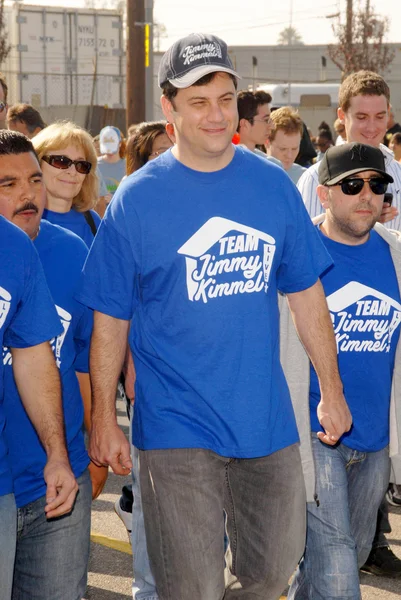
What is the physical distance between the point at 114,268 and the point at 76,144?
2050mm

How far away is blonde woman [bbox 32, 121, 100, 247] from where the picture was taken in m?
5.60

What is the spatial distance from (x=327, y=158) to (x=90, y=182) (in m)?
1.61

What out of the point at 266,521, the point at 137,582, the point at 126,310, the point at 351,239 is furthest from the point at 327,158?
the point at 137,582

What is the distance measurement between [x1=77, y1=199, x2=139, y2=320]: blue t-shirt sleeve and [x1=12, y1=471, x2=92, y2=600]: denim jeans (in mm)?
728

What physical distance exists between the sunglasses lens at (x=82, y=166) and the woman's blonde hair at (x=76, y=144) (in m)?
0.06

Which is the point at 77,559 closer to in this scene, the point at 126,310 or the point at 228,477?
the point at 228,477

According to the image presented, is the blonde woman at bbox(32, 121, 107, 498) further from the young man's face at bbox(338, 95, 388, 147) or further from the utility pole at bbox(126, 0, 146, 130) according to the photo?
the utility pole at bbox(126, 0, 146, 130)

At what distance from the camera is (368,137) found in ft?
20.6

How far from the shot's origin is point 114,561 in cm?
584

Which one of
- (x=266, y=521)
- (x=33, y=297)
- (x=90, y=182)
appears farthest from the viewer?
(x=90, y=182)

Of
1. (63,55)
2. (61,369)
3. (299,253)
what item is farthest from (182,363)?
(63,55)

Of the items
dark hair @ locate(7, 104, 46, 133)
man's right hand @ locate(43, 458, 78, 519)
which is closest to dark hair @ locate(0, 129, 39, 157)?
man's right hand @ locate(43, 458, 78, 519)

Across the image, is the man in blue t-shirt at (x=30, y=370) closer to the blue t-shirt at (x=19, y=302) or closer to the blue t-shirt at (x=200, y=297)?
the blue t-shirt at (x=19, y=302)

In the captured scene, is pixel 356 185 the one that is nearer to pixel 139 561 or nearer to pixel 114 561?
pixel 139 561
